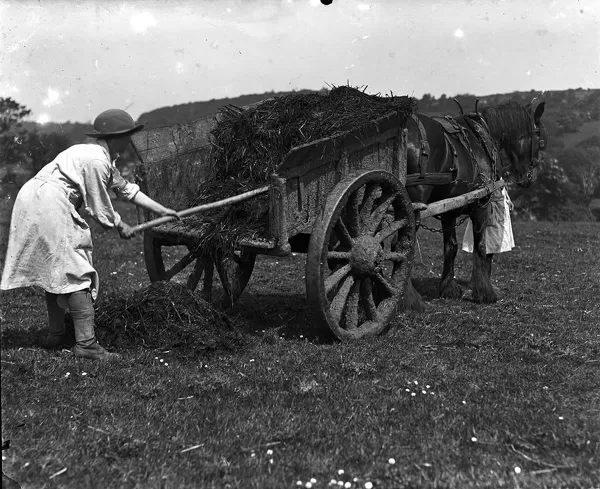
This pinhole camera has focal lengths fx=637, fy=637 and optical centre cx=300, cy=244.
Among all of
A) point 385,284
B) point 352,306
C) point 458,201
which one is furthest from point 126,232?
point 458,201

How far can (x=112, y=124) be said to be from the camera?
4.67 m

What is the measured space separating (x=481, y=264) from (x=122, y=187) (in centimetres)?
459

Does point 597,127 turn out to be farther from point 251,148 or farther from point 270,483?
point 270,483

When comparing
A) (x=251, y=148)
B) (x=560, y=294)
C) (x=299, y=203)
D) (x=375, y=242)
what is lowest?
(x=560, y=294)

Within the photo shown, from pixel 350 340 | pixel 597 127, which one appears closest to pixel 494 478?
pixel 350 340

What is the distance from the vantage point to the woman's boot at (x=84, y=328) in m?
4.78

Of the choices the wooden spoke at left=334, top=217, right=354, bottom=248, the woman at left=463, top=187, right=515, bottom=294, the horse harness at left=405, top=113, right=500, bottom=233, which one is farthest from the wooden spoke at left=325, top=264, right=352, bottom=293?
the woman at left=463, top=187, right=515, bottom=294

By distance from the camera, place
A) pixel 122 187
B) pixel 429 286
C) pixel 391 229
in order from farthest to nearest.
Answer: pixel 429 286 → pixel 391 229 → pixel 122 187

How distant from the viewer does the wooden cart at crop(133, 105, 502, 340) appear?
502cm

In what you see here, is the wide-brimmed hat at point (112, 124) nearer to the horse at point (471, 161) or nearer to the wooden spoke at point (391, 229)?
the wooden spoke at point (391, 229)

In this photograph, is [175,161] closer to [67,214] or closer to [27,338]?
[67,214]

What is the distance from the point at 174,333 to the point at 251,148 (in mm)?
1739

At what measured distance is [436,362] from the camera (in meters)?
5.11

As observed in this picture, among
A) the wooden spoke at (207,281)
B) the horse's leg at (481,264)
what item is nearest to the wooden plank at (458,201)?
the horse's leg at (481,264)
